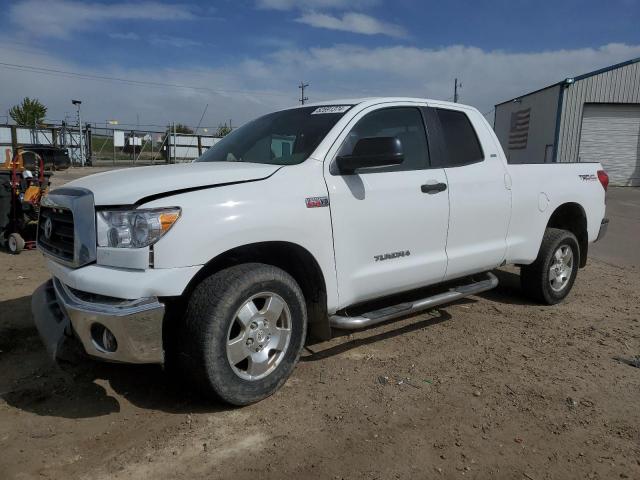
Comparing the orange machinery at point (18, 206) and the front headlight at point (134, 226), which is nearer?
the front headlight at point (134, 226)

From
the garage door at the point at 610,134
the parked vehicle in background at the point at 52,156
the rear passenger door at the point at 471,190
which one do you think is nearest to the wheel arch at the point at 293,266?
the rear passenger door at the point at 471,190

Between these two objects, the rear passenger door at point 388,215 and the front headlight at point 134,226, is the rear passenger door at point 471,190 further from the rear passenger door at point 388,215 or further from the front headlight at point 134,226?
the front headlight at point 134,226

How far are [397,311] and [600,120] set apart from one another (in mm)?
24761

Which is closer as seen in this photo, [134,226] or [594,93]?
[134,226]

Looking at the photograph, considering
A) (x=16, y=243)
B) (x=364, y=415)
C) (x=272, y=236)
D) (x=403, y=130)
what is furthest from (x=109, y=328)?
(x=16, y=243)

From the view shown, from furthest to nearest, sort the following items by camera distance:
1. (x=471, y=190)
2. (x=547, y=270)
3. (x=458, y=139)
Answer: (x=547, y=270), (x=458, y=139), (x=471, y=190)

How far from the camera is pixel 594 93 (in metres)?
24.0

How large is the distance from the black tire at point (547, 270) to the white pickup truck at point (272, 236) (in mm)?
667

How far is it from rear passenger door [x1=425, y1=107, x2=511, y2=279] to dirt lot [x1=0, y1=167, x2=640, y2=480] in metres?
0.73

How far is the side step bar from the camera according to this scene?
3537 mm

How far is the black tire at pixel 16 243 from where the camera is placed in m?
7.46

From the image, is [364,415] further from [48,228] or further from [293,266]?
[48,228]

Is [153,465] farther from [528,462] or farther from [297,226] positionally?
[528,462]

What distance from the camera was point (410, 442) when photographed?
2918 mm
